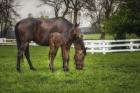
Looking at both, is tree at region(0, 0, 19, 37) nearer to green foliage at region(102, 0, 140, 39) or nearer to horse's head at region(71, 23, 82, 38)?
green foliage at region(102, 0, 140, 39)

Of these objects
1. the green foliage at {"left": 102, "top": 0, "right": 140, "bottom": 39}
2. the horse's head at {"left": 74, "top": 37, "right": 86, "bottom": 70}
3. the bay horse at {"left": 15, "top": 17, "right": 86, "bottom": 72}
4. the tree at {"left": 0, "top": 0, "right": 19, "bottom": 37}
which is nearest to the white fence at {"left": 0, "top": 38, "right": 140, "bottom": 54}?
the green foliage at {"left": 102, "top": 0, "right": 140, "bottom": 39}

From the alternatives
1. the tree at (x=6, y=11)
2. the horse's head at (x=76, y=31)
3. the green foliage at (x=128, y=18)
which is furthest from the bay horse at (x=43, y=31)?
the tree at (x=6, y=11)

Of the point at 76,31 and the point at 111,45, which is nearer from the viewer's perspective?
the point at 76,31

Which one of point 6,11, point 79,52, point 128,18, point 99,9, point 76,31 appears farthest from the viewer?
point 6,11

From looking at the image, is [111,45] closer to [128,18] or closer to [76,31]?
[128,18]

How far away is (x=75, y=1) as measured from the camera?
175 feet

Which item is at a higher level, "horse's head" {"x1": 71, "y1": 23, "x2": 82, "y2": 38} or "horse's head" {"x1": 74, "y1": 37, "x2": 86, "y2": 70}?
"horse's head" {"x1": 71, "y1": 23, "x2": 82, "y2": 38}

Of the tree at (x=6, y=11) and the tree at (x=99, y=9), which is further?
the tree at (x=6, y=11)

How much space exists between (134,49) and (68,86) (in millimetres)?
19299

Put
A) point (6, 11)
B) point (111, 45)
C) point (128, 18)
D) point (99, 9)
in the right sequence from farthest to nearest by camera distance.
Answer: point (6, 11) → point (99, 9) → point (111, 45) → point (128, 18)

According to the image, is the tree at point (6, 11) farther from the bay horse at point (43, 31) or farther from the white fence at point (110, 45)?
the bay horse at point (43, 31)

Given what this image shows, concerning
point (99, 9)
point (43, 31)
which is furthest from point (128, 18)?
point (99, 9)

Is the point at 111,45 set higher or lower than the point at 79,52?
lower

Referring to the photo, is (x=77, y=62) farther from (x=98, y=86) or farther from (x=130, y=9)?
(x=130, y=9)
